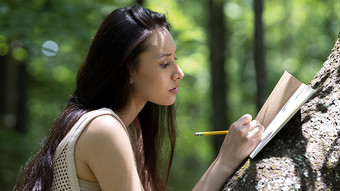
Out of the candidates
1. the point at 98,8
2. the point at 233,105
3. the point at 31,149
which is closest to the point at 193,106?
the point at 233,105

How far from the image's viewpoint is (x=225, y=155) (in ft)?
4.68

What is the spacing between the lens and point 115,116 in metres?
1.57

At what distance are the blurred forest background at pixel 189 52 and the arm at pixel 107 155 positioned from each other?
2.94 feet

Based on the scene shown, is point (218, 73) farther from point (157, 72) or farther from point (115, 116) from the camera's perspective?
point (115, 116)

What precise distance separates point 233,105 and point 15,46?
36.1 ft

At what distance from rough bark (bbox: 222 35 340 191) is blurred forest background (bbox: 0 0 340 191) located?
3.61 ft

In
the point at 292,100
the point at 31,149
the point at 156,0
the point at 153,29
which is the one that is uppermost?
the point at 156,0

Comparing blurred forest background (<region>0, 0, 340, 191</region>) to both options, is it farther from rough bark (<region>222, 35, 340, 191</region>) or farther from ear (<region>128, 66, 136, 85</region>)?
rough bark (<region>222, 35, 340, 191</region>)

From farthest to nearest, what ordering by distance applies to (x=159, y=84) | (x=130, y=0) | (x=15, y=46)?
(x=130, y=0) → (x=15, y=46) → (x=159, y=84)

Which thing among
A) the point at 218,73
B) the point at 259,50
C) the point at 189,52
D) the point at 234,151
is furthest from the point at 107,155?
the point at 218,73

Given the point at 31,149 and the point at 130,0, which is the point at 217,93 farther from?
the point at 31,149

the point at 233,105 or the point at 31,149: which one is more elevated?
the point at 233,105

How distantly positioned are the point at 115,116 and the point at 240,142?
0.65 meters

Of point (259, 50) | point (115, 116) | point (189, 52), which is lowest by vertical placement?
point (115, 116)
